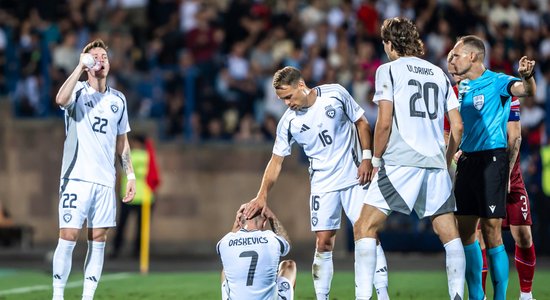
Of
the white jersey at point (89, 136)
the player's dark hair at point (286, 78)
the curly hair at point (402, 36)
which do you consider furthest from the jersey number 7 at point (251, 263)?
the white jersey at point (89, 136)

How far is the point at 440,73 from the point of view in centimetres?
1008

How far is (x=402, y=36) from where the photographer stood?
32.8 feet

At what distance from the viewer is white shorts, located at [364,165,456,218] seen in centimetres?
983

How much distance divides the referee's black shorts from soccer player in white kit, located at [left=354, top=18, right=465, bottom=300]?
89 centimetres

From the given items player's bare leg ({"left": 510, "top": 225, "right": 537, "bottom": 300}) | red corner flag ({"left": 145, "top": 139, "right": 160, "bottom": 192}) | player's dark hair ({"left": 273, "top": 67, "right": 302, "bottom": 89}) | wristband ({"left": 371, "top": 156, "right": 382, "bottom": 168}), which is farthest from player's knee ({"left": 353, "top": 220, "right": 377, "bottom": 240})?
red corner flag ({"left": 145, "top": 139, "right": 160, "bottom": 192})

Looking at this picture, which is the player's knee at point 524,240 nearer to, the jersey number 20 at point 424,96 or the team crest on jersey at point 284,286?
the jersey number 20 at point 424,96

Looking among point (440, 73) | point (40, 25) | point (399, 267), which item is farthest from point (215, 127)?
point (440, 73)

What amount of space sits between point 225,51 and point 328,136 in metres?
13.0

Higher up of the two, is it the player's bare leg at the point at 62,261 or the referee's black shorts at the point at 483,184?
the referee's black shorts at the point at 483,184

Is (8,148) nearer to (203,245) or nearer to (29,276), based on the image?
(203,245)

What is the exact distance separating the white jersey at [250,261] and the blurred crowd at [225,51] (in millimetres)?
12570

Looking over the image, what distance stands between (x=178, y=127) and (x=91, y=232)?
12114 millimetres

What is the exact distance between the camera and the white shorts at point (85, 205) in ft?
37.7

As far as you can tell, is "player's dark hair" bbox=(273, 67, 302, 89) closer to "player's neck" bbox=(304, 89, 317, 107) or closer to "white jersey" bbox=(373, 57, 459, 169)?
"player's neck" bbox=(304, 89, 317, 107)
